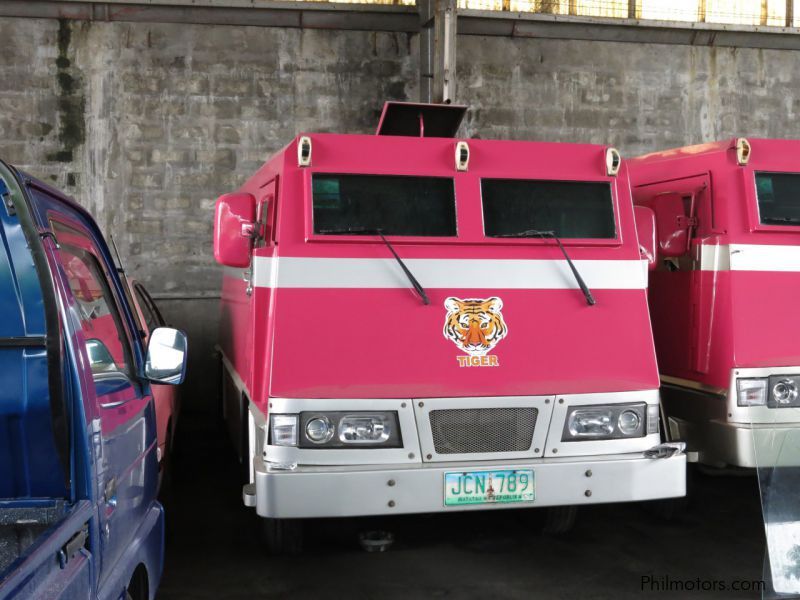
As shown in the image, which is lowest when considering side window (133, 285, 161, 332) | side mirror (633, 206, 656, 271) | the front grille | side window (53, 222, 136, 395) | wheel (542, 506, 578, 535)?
wheel (542, 506, 578, 535)

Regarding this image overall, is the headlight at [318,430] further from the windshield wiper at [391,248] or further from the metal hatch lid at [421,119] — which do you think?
the metal hatch lid at [421,119]

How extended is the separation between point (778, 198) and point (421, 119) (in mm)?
2397

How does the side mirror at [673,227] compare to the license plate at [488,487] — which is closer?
the license plate at [488,487]

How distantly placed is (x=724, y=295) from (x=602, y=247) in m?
0.97

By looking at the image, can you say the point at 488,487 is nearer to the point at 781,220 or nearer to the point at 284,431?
the point at 284,431

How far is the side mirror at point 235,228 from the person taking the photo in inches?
197

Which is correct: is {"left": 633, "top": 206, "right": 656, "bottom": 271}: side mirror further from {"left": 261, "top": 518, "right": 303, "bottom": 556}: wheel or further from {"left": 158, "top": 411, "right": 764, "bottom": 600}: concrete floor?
{"left": 261, "top": 518, "right": 303, "bottom": 556}: wheel

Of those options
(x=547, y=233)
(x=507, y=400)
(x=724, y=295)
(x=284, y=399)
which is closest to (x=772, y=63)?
(x=724, y=295)

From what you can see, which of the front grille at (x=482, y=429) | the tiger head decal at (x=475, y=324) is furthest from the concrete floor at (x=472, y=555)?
the tiger head decal at (x=475, y=324)

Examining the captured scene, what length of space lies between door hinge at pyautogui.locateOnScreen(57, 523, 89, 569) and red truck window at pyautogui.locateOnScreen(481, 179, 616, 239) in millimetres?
2986

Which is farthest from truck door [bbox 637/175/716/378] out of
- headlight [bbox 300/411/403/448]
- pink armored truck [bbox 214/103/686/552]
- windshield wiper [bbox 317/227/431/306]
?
headlight [bbox 300/411/403/448]

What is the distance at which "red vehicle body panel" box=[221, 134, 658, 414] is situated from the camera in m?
4.47

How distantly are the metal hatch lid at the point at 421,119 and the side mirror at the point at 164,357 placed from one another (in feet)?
10.1

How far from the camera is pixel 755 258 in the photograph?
17.5 ft
